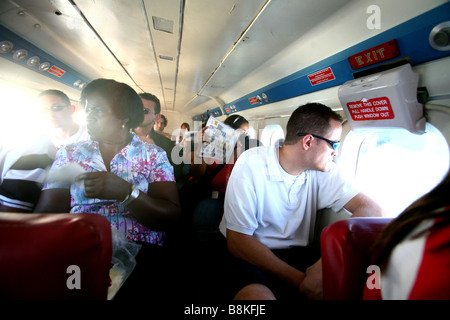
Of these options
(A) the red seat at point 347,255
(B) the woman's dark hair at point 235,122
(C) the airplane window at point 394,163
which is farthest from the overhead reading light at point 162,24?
(A) the red seat at point 347,255

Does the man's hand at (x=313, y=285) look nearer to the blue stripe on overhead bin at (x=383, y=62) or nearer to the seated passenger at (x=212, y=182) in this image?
the seated passenger at (x=212, y=182)

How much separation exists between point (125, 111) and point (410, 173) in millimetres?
2567

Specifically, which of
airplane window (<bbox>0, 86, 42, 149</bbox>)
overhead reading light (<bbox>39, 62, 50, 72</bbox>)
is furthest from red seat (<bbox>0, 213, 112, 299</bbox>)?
overhead reading light (<bbox>39, 62, 50, 72</bbox>)

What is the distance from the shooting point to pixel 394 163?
76.5 inches

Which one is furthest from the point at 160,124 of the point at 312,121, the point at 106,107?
the point at 312,121

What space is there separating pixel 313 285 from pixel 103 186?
1.38 metres

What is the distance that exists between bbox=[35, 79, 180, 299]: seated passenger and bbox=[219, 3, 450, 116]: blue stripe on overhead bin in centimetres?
205

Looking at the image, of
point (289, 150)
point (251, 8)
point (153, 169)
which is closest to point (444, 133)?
point (289, 150)

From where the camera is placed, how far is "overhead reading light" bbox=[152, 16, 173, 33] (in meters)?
2.46

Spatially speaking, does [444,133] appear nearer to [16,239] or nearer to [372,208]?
[372,208]

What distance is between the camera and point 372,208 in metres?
1.59

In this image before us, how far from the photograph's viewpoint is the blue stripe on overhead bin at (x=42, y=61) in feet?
9.53

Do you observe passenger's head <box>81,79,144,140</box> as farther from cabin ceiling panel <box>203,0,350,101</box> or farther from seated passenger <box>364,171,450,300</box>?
seated passenger <box>364,171,450,300</box>

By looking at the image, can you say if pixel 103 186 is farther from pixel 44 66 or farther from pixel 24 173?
pixel 44 66
